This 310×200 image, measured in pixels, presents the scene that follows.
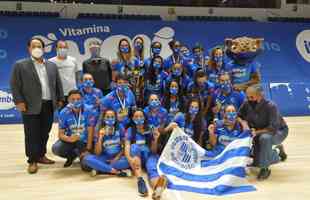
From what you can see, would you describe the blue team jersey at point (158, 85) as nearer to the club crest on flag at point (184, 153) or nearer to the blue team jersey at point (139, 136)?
the blue team jersey at point (139, 136)

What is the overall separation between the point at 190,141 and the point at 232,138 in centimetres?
49

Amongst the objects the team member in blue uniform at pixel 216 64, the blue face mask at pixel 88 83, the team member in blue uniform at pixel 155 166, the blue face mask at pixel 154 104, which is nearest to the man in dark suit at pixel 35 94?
the blue face mask at pixel 88 83

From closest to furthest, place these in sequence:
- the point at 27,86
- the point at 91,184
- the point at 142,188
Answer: the point at 142,188 → the point at 91,184 → the point at 27,86

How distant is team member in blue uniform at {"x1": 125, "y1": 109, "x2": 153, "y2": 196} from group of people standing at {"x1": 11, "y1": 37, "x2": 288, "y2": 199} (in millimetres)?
12

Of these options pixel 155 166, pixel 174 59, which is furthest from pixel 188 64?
pixel 155 166

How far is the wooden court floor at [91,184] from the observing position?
433cm

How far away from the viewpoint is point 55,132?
7.25 meters

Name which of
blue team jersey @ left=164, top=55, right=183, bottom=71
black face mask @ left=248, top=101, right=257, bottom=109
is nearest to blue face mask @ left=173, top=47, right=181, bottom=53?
blue team jersey @ left=164, top=55, right=183, bottom=71

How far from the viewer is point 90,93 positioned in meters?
5.32

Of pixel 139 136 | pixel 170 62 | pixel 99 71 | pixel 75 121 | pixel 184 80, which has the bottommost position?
pixel 139 136

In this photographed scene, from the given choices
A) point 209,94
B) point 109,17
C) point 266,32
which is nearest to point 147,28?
point 109,17

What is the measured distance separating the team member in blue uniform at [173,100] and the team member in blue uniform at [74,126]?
100 cm

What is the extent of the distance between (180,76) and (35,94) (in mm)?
1915

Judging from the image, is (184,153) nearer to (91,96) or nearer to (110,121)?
(110,121)
